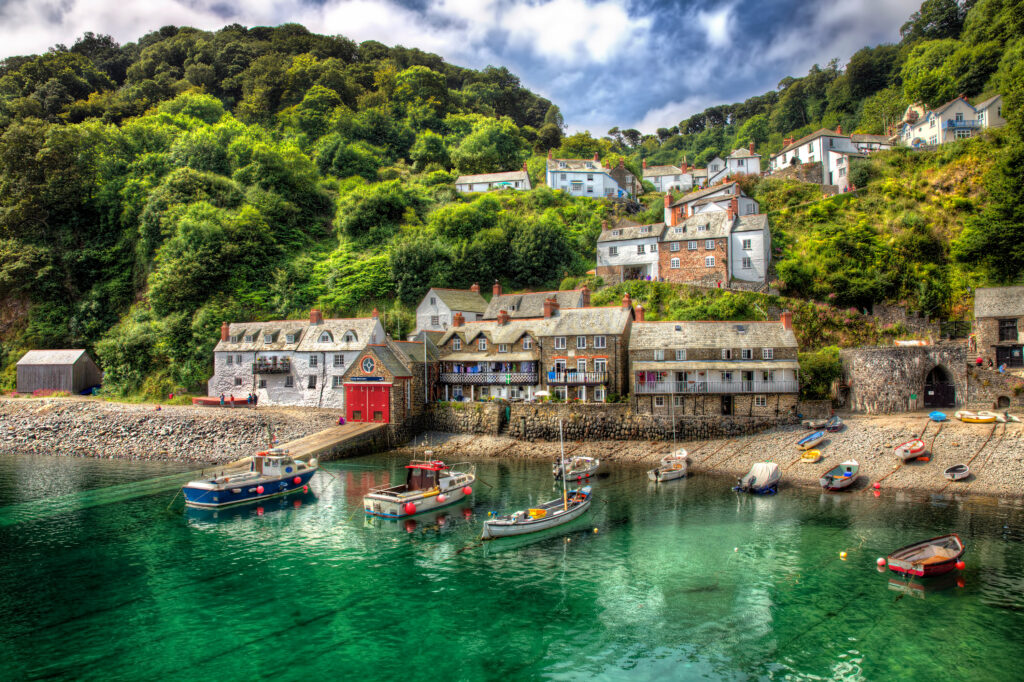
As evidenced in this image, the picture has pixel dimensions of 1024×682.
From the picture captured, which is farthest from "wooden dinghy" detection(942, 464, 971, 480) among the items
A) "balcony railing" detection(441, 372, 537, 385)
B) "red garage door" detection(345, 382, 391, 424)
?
"red garage door" detection(345, 382, 391, 424)

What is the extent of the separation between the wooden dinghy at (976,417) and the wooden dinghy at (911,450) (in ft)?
13.7

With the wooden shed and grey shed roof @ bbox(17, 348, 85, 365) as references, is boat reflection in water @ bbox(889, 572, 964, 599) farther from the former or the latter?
grey shed roof @ bbox(17, 348, 85, 365)

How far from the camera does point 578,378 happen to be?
44969 mm

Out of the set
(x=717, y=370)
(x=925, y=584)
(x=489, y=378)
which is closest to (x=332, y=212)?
(x=489, y=378)

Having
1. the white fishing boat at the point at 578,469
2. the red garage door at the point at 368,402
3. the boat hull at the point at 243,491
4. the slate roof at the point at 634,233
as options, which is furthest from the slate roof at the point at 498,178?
the boat hull at the point at 243,491

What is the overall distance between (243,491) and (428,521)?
35.3 ft

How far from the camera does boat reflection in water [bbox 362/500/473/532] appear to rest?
92.5ft

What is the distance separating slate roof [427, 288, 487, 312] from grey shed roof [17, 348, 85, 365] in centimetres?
3380

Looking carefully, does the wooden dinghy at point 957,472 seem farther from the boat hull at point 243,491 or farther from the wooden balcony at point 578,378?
the boat hull at point 243,491

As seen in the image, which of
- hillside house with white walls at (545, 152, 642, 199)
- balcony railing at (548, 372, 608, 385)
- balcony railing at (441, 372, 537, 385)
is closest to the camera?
balcony railing at (548, 372, 608, 385)

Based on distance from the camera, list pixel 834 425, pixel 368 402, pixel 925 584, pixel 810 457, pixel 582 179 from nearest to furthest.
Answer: pixel 925 584 < pixel 810 457 < pixel 834 425 < pixel 368 402 < pixel 582 179

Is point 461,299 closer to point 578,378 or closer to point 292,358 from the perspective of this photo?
point 292,358

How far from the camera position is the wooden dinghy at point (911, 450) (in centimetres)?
3353

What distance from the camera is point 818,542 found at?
2497 cm
